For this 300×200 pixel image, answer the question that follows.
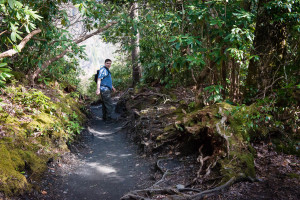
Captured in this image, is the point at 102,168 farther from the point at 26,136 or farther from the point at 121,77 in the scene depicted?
the point at 121,77

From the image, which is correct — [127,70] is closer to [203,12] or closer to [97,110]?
[97,110]

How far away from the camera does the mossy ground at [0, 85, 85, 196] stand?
11.6 feet

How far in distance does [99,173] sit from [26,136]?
5.83ft

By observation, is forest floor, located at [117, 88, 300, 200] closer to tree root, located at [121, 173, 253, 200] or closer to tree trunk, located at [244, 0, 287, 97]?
tree root, located at [121, 173, 253, 200]

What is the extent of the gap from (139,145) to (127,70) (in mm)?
12234

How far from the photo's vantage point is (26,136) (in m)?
4.67

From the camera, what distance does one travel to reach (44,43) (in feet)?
18.2

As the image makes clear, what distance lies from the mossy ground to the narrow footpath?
39 cm

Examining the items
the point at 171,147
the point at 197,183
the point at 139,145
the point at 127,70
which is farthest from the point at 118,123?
the point at 127,70

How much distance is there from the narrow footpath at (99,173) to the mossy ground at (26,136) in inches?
15.4

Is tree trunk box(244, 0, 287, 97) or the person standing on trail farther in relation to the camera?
the person standing on trail

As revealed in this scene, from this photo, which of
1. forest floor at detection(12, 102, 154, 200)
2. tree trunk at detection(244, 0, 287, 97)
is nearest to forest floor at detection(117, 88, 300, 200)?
forest floor at detection(12, 102, 154, 200)

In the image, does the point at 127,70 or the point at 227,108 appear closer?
the point at 227,108

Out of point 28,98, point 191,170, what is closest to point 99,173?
point 191,170
